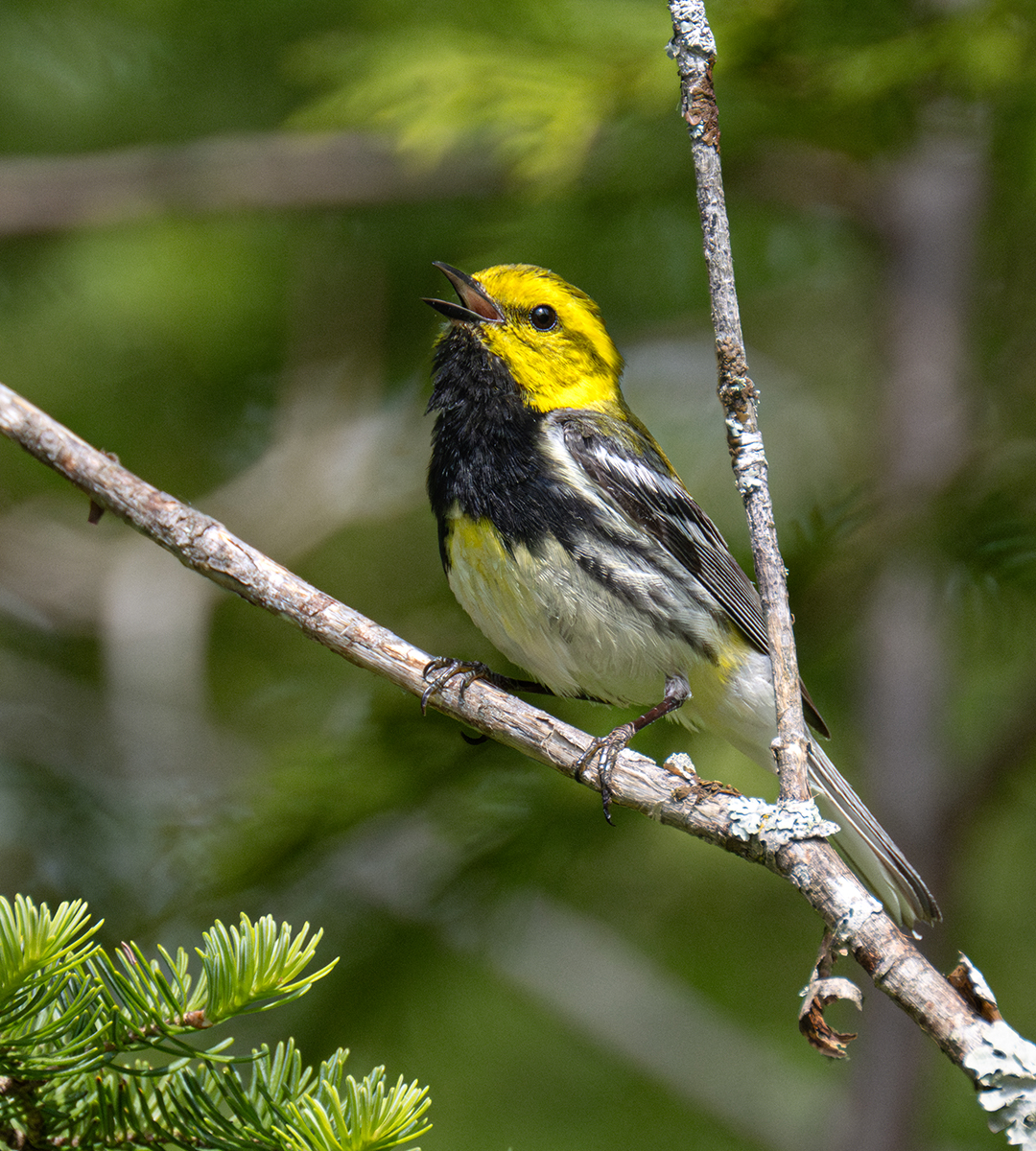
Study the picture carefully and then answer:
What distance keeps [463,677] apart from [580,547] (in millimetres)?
374

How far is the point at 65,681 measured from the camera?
3.74 m

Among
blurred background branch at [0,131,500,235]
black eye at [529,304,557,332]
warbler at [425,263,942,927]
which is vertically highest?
blurred background branch at [0,131,500,235]

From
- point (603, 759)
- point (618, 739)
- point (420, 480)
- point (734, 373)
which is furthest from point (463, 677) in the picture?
point (420, 480)

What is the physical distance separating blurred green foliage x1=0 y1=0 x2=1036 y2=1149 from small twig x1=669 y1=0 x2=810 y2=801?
626 millimetres

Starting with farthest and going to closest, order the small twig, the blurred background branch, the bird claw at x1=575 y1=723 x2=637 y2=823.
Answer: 1. the blurred background branch
2. the bird claw at x1=575 y1=723 x2=637 y2=823
3. the small twig

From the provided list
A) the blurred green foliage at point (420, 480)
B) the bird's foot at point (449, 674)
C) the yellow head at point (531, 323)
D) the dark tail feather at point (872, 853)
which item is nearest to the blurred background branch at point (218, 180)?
the blurred green foliage at point (420, 480)

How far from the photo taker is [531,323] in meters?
2.44

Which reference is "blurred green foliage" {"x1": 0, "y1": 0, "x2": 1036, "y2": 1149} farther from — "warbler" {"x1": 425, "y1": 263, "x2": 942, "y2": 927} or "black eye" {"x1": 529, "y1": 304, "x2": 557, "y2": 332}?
"black eye" {"x1": 529, "y1": 304, "x2": 557, "y2": 332}

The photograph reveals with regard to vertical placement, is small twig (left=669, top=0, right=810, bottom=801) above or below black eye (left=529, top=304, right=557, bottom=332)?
below

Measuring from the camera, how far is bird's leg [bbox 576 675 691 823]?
61.4 inches

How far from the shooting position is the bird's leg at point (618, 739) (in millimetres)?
1561

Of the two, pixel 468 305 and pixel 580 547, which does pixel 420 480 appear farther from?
pixel 580 547

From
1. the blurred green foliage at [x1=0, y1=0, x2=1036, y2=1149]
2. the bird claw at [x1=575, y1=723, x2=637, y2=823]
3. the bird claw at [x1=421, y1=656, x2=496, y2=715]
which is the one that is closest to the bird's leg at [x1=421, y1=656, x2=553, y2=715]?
the bird claw at [x1=421, y1=656, x2=496, y2=715]

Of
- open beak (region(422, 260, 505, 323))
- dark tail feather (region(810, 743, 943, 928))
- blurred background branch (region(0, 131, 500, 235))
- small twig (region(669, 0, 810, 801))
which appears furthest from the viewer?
blurred background branch (region(0, 131, 500, 235))
